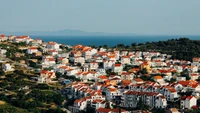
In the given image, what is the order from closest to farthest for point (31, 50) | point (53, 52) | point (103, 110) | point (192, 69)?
point (103, 110) < point (192, 69) < point (31, 50) < point (53, 52)

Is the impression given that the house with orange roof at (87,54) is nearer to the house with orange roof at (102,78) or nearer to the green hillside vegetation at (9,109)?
the house with orange roof at (102,78)

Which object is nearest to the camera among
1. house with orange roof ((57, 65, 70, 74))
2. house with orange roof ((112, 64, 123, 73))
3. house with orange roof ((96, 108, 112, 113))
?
house with orange roof ((96, 108, 112, 113))

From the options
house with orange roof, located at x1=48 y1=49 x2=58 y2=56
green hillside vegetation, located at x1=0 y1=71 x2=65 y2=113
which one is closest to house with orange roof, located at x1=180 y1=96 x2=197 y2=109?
green hillside vegetation, located at x1=0 y1=71 x2=65 y2=113

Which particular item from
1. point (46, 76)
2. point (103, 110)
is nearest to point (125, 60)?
point (46, 76)

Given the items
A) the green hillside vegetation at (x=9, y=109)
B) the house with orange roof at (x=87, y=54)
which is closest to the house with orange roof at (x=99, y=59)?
the house with orange roof at (x=87, y=54)

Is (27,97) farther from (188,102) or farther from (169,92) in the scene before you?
(188,102)

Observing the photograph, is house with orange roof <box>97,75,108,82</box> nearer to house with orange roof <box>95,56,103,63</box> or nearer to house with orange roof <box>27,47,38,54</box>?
house with orange roof <box>95,56,103,63</box>

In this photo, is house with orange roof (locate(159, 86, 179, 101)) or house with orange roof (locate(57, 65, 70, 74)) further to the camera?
house with orange roof (locate(57, 65, 70, 74))

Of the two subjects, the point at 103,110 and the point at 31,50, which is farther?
the point at 31,50
